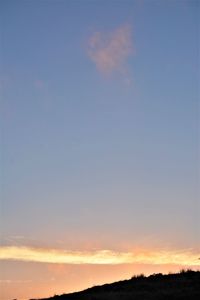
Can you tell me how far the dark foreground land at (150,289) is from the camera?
34281 millimetres

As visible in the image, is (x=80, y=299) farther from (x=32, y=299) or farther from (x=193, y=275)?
(x=193, y=275)

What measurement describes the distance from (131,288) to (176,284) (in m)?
3.31

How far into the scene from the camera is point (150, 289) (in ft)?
120

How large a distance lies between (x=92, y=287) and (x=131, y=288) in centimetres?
368

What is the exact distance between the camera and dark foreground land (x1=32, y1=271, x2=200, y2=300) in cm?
3428

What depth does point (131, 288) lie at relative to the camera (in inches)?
1475

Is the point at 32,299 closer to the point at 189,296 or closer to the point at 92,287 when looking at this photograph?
the point at 92,287

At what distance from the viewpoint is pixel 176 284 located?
1483 inches

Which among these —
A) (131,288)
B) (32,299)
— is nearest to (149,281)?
(131,288)

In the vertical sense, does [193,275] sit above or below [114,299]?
above

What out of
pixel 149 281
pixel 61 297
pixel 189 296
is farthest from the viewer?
pixel 149 281

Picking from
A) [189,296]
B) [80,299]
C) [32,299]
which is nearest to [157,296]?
[189,296]

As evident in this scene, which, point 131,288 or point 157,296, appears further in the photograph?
point 131,288

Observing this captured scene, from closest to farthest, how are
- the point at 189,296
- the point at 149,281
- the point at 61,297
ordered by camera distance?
the point at 189,296, the point at 61,297, the point at 149,281
